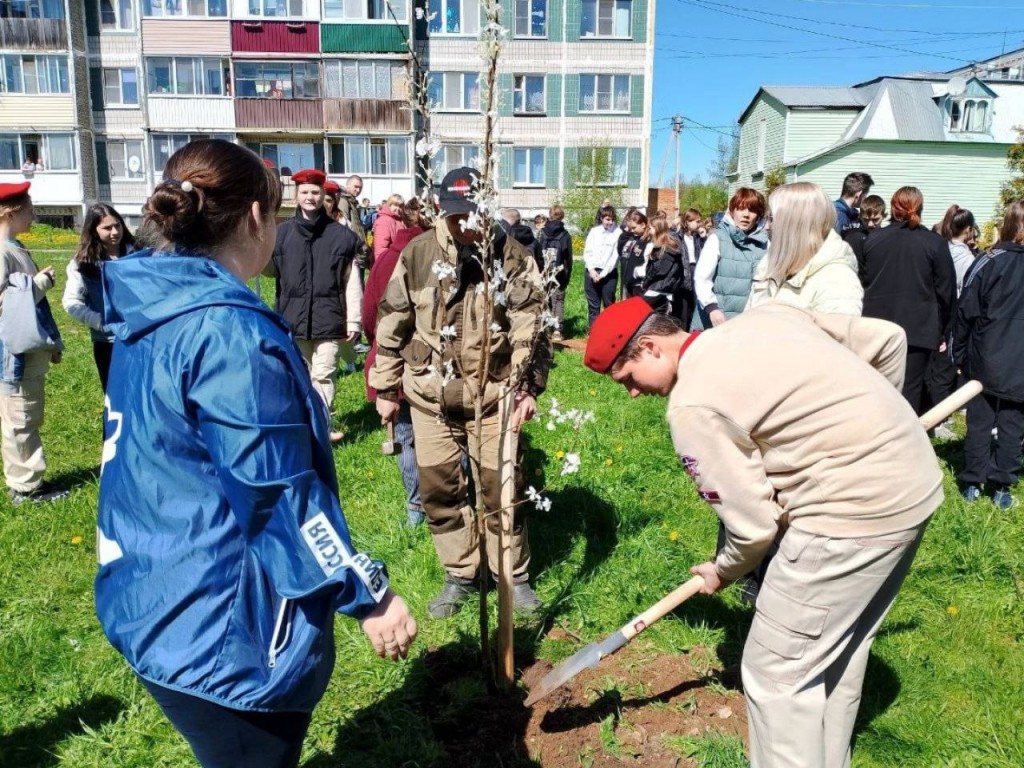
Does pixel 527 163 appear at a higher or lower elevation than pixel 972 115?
lower

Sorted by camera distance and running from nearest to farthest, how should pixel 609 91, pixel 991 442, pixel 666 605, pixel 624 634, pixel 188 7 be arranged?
1. pixel 666 605
2. pixel 624 634
3. pixel 991 442
4. pixel 188 7
5. pixel 609 91

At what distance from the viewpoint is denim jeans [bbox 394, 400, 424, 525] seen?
4941 millimetres

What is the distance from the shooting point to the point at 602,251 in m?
11.6

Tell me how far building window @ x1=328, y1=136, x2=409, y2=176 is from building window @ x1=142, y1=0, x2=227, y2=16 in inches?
269

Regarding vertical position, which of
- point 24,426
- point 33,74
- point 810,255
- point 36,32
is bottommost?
point 24,426

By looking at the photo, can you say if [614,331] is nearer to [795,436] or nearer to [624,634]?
[795,436]

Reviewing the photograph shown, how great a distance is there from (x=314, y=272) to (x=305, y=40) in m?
30.0

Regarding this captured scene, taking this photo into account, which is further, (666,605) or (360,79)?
(360,79)

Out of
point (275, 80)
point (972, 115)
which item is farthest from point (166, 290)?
point (972, 115)

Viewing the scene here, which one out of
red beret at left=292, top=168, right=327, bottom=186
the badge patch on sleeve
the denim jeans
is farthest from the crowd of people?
red beret at left=292, top=168, right=327, bottom=186

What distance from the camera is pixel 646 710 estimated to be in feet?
10.9

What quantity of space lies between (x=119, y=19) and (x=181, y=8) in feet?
12.0

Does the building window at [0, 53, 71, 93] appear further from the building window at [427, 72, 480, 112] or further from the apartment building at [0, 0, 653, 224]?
the building window at [427, 72, 480, 112]

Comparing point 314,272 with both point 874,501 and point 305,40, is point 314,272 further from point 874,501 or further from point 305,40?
point 305,40
